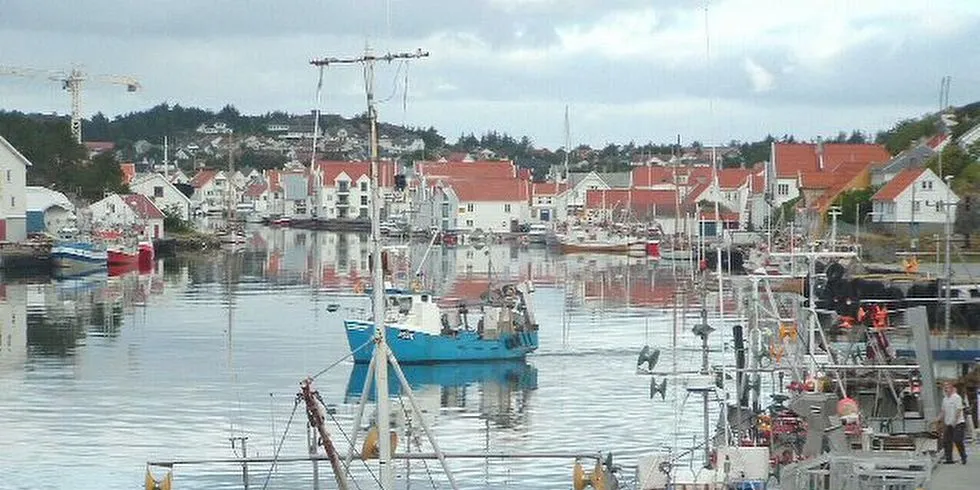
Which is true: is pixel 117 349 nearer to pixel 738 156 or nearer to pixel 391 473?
pixel 391 473

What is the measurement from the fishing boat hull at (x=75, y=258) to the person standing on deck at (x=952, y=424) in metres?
69.8

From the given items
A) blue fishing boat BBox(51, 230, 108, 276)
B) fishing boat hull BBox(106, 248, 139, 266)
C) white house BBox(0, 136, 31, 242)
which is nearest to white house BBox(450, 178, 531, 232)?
→ white house BBox(0, 136, 31, 242)

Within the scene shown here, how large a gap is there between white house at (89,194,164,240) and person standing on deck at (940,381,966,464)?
92056mm

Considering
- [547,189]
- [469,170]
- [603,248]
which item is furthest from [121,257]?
[547,189]

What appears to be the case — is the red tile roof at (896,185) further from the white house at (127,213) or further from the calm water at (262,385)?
the white house at (127,213)

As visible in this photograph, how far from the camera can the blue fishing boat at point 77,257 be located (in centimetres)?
8856

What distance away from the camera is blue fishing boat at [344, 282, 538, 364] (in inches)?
1799

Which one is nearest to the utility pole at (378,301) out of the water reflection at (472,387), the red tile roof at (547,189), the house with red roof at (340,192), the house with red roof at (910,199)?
the water reflection at (472,387)

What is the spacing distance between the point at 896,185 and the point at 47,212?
4846 centimetres

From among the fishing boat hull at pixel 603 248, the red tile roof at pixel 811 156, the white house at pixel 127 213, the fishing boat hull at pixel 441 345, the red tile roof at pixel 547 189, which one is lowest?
Result: the fishing boat hull at pixel 441 345

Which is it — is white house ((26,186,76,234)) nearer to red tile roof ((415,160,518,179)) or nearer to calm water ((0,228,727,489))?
calm water ((0,228,727,489))

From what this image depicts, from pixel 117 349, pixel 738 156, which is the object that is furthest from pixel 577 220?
pixel 117 349

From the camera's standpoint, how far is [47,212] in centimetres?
10494

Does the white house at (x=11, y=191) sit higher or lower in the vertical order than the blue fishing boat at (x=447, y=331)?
higher
